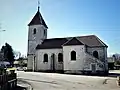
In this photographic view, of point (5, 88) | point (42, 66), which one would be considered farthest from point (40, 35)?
point (5, 88)

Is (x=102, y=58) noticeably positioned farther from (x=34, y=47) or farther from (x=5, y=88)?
(x=5, y=88)

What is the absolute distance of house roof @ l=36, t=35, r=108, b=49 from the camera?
130 ft

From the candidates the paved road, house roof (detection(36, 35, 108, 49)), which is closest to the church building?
house roof (detection(36, 35, 108, 49))

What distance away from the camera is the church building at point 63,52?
3841 cm

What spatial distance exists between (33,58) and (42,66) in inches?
135

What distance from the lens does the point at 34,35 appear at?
4766 cm

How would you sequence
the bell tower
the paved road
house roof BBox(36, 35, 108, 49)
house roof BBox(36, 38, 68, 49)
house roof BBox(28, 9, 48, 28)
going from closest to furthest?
the paved road, house roof BBox(36, 35, 108, 49), house roof BBox(36, 38, 68, 49), the bell tower, house roof BBox(28, 9, 48, 28)

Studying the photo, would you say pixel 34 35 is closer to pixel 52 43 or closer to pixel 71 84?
pixel 52 43

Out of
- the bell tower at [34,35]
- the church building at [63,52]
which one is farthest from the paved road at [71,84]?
the bell tower at [34,35]

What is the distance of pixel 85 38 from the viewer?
42406 millimetres

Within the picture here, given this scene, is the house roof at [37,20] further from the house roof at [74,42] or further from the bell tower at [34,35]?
the house roof at [74,42]

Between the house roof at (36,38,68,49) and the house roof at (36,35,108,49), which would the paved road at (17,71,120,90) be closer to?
the house roof at (36,35,108,49)

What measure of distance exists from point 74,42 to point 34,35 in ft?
41.6

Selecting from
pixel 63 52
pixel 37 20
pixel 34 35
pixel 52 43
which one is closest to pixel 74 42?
pixel 63 52
